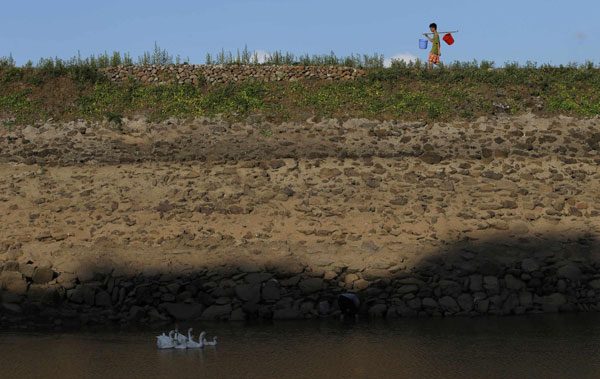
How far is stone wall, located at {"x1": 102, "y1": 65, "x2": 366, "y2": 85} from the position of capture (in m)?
22.7

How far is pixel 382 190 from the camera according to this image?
17422 millimetres

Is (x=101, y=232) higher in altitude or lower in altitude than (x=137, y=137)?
lower

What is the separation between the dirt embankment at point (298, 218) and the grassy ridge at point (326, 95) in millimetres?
852

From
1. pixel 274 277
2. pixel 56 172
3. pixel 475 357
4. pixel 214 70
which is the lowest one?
pixel 475 357

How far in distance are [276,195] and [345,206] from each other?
5.64 ft

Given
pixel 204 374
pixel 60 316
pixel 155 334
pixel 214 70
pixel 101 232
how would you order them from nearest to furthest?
pixel 204 374, pixel 155 334, pixel 60 316, pixel 101 232, pixel 214 70

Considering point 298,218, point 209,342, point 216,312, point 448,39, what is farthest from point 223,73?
point 209,342

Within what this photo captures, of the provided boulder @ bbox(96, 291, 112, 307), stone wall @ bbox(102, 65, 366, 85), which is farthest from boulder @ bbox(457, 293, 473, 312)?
stone wall @ bbox(102, 65, 366, 85)

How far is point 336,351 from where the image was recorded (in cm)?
1095

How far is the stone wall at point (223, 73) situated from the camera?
894 inches

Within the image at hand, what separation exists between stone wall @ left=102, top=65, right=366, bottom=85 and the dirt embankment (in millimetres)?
2973

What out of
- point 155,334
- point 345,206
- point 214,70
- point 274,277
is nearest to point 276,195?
point 345,206

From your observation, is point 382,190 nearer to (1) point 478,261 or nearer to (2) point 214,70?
(1) point 478,261

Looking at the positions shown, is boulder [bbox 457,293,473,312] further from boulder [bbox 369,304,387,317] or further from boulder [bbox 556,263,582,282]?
boulder [bbox 556,263,582,282]
